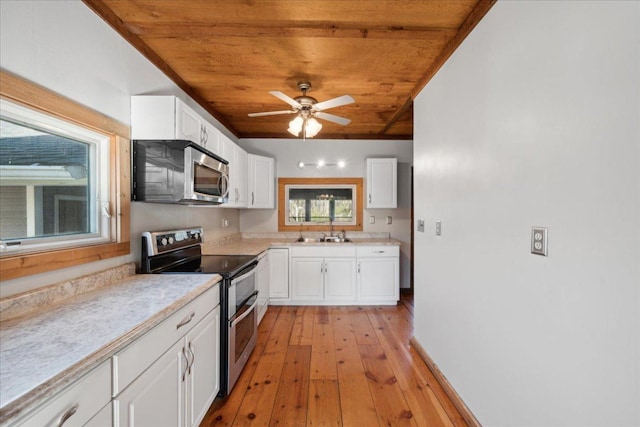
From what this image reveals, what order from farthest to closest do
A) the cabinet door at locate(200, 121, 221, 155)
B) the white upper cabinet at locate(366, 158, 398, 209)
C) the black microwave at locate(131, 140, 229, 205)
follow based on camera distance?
the white upper cabinet at locate(366, 158, 398, 209) → the cabinet door at locate(200, 121, 221, 155) → the black microwave at locate(131, 140, 229, 205)

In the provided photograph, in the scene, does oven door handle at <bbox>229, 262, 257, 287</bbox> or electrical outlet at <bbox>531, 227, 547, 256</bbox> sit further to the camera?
oven door handle at <bbox>229, 262, 257, 287</bbox>

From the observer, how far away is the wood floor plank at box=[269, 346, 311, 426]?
66.1 inches

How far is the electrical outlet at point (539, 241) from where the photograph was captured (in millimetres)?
1078

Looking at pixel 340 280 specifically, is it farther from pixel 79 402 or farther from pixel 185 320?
pixel 79 402

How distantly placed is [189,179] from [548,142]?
6.33ft

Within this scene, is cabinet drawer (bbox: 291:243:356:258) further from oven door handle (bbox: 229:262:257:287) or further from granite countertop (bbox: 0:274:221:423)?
granite countertop (bbox: 0:274:221:423)

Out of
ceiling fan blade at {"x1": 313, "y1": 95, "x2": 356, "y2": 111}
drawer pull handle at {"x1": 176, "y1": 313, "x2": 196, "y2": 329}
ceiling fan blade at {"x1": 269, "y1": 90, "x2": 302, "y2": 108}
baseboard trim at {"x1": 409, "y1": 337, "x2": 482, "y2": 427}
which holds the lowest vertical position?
baseboard trim at {"x1": 409, "y1": 337, "x2": 482, "y2": 427}

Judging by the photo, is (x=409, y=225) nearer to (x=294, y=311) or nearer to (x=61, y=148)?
(x=294, y=311)

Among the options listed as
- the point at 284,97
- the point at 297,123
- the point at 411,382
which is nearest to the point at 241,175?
the point at 297,123

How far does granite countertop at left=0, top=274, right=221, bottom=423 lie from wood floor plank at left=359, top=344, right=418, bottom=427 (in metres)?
1.40

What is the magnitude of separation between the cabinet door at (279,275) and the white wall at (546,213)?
7.07 ft

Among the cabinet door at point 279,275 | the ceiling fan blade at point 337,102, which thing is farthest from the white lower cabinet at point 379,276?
the ceiling fan blade at point 337,102

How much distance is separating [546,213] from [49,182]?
7.41 ft

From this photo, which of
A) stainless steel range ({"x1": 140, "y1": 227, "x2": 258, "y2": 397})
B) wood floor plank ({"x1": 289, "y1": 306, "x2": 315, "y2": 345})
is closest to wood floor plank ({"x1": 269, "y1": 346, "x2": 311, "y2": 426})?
wood floor plank ({"x1": 289, "y1": 306, "x2": 315, "y2": 345})
